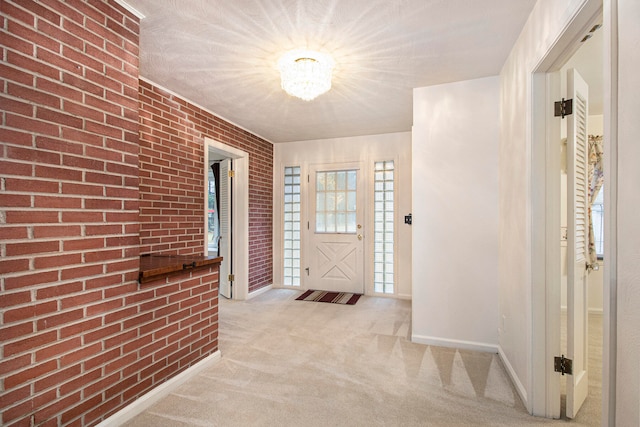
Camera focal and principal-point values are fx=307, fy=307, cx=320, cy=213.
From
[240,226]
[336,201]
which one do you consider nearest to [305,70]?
[240,226]

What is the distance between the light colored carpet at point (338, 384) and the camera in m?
1.85

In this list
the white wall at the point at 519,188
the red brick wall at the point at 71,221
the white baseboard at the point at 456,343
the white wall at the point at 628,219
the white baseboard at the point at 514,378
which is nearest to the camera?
the white wall at the point at 628,219

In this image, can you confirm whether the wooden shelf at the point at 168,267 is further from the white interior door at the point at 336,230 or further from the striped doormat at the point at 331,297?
the white interior door at the point at 336,230

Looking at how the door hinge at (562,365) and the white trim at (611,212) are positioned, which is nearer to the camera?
the white trim at (611,212)

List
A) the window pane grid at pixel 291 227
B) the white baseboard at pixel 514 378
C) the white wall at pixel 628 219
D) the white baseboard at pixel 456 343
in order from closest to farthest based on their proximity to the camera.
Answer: the white wall at pixel 628 219 → the white baseboard at pixel 514 378 → the white baseboard at pixel 456 343 → the window pane grid at pixel 291 227

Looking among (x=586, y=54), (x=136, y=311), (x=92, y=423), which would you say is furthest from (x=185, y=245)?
(x=586, y=54)

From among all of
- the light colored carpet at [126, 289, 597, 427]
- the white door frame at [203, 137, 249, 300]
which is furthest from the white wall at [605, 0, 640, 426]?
the white door frame at [203, 137, 249, 300]

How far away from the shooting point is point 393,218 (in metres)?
4.58

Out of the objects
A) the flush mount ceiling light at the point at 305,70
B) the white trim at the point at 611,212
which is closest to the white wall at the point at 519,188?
the white trim at the point at 611,212

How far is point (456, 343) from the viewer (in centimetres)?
279

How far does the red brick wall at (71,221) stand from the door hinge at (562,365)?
2.48 m

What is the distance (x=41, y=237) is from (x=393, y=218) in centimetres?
396

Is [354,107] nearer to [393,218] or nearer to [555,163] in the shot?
[393,218]

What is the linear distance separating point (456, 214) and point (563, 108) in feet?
3.89
